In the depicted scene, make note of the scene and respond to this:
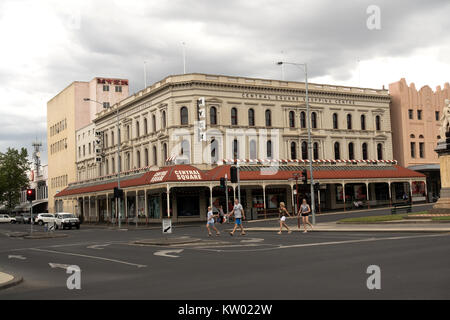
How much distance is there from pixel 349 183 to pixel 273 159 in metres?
9.10

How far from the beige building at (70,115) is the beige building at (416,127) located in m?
37.6

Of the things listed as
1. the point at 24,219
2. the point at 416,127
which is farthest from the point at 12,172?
the point at 416,127

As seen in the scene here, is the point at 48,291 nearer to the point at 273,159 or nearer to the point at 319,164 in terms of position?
the point at 273,159

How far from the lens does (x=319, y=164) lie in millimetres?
54969

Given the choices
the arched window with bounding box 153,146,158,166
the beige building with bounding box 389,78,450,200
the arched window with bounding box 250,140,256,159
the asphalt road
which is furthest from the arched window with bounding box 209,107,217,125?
the asphalt road

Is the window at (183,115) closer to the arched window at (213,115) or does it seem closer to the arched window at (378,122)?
the arched window at (213,115)

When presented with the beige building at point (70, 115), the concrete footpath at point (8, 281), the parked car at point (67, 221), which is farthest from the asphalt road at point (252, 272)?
the beige building at point (70, 115)

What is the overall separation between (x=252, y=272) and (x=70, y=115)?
70500 millimetres

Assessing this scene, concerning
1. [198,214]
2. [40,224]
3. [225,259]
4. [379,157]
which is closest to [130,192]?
[198,214]

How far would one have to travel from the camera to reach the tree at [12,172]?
95.4 meters

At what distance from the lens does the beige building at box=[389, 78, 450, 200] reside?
61.5 metres

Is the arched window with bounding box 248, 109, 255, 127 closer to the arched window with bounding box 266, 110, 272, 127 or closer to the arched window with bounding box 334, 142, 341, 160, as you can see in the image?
the arched window with bounding box 266, 110, 272, 127
